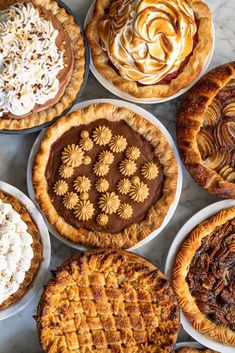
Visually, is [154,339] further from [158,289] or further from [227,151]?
[227,151]

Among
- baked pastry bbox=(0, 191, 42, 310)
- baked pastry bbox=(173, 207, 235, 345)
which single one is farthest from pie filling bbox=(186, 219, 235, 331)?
baked pastry bbox=(0, 191, 42, 310)

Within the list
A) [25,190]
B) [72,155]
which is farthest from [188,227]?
[25,190]

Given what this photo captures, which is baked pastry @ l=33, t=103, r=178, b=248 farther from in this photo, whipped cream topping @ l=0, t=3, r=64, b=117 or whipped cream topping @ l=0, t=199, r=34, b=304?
whipped cream topping @ l=0, t=3, r=64, b=117

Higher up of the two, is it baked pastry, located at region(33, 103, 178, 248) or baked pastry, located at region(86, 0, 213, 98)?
baked pastry, located at region(86, 0, 213, 98)

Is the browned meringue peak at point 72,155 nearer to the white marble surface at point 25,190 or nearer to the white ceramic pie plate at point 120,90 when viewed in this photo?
the white marble surface at point 25,190

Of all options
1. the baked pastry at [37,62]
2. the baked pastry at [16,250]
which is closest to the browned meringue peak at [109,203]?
the baked pastry at [16,250]

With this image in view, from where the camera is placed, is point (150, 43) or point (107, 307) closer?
point (150, 43)

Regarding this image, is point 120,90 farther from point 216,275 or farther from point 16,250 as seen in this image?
point 216,275
